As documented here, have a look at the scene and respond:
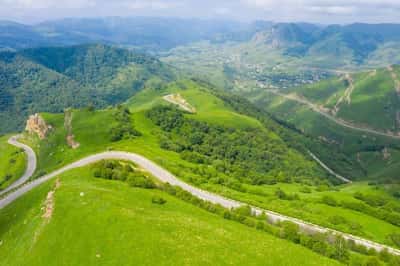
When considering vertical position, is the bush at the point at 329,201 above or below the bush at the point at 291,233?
below

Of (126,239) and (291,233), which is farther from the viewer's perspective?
(291,233)

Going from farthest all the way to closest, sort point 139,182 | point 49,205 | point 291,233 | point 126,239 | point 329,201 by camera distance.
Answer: point 329,201, point 139,182, point 49,205, point 291,233, point 126,239

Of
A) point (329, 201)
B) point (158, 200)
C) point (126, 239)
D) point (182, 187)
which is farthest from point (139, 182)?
point (329, 201)

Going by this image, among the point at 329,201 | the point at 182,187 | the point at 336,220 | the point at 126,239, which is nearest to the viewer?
the point at 126,239

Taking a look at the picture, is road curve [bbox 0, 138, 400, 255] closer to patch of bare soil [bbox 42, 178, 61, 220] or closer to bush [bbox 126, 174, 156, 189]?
bush [bbox 126, 174, 156, 189]

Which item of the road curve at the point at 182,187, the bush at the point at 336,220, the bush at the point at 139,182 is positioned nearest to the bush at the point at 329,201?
the bush at the point at 336,220

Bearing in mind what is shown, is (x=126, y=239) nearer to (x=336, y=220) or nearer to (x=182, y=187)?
(x=182, y=187)

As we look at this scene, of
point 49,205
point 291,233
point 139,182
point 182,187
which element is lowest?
point 182,187

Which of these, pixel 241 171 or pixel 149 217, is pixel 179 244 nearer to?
pixel 149 217

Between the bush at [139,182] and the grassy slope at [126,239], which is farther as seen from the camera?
the bush at [139,182]

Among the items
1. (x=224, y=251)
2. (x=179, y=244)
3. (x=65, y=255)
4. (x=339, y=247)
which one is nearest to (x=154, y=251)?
(x=179, y=244)

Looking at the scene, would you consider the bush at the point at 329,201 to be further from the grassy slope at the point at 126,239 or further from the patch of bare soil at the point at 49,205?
the patch of bare soil at the point at 49,205
